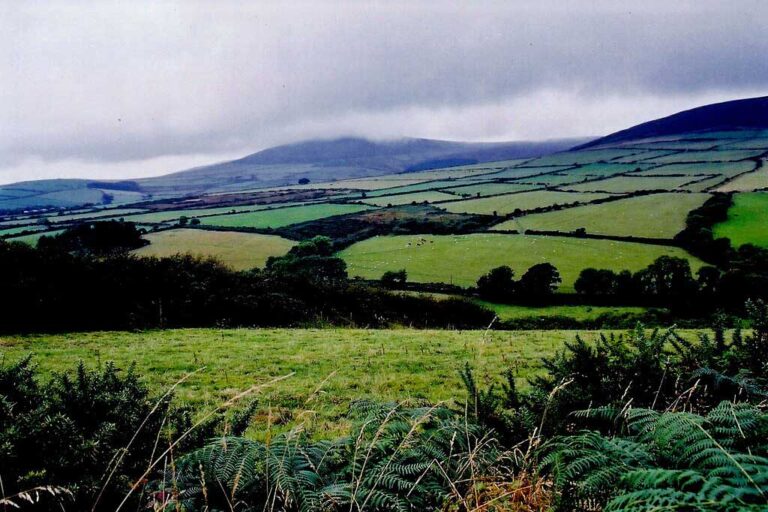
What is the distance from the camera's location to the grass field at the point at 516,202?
8496 centimetres

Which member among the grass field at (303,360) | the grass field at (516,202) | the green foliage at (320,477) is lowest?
the grass field at (303,360)

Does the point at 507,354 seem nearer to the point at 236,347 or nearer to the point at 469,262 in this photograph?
the point at 236,347

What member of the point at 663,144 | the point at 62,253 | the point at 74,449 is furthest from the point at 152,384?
the point at 663,144

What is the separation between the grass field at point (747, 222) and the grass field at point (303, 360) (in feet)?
162

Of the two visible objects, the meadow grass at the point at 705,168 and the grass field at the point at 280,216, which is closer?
the grass field at the point at 280,216

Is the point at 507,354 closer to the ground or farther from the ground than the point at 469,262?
farther from the ground

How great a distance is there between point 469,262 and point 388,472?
173ft

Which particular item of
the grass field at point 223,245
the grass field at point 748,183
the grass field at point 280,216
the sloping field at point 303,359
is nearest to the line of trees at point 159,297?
the sloping field at point 303,359

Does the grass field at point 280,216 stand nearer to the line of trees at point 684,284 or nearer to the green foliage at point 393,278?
the green foliage at point 393,278

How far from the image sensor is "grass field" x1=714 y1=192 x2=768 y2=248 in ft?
178

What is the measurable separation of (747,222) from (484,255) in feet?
119

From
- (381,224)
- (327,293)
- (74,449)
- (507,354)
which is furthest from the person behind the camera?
(381,224)

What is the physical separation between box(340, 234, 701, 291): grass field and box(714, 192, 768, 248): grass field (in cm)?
822

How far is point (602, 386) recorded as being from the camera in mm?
5609
